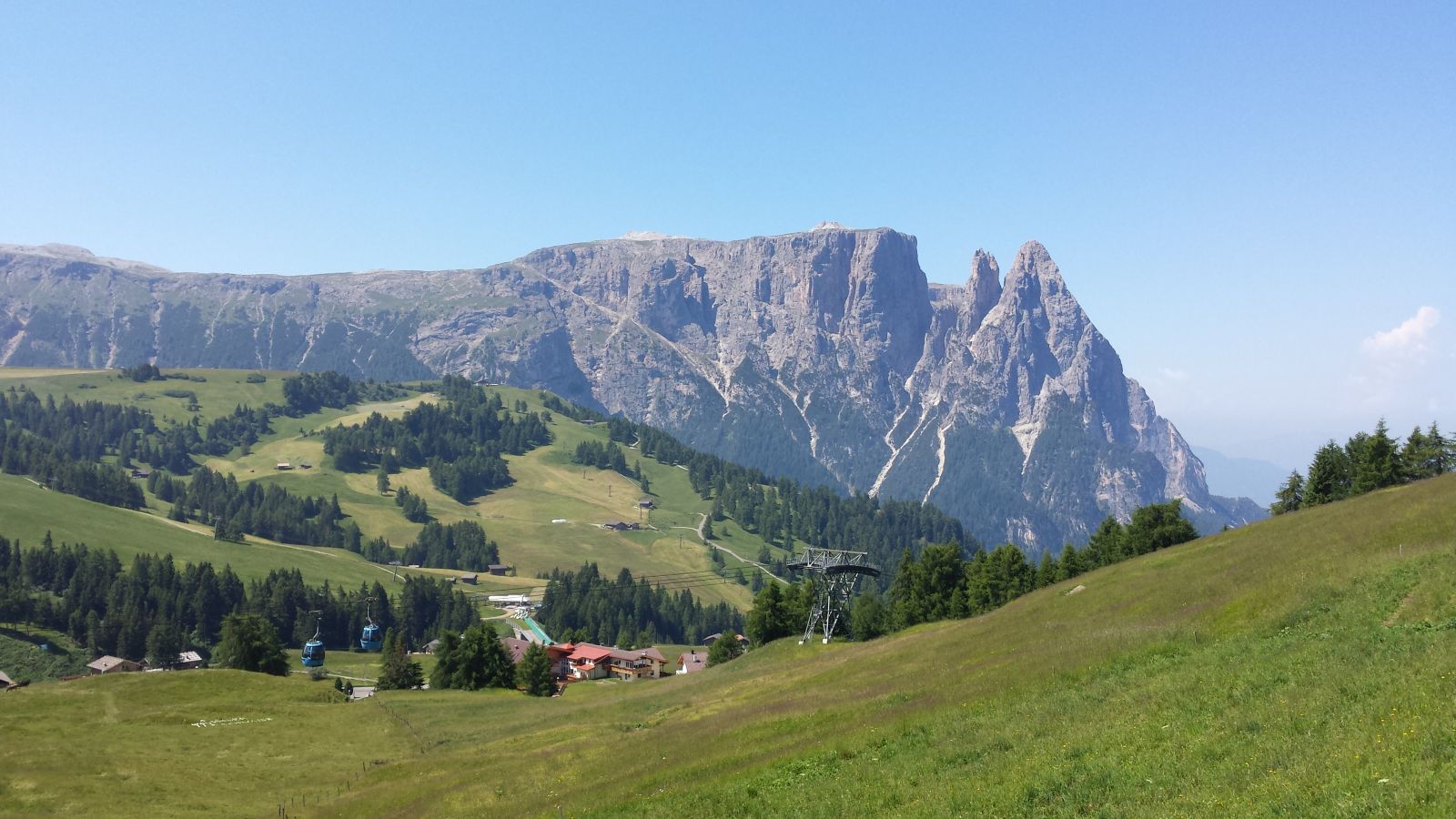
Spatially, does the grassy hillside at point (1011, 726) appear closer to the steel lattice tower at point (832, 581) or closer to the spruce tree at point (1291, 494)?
the steel lattice tower at point (832, 581)

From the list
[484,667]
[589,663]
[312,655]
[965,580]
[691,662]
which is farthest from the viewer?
[691,662]

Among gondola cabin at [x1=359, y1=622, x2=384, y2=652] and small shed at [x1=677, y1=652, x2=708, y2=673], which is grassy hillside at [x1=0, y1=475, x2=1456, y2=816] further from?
gondola cabin at [x1=359, y1=622, x2=384, y2=652]

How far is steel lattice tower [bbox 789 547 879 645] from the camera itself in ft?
363

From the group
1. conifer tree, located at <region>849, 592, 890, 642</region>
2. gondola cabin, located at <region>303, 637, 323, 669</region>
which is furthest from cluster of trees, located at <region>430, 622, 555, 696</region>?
gondola cabin, located at <region>303, 637, 323, 669</region>

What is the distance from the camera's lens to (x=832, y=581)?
112 m

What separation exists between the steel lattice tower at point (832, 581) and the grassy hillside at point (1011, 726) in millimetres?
25197

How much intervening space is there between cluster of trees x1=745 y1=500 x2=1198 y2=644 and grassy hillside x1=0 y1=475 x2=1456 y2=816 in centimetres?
2836

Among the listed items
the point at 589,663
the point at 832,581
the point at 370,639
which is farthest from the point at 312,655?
the point at 832,581

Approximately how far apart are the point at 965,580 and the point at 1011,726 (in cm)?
9189

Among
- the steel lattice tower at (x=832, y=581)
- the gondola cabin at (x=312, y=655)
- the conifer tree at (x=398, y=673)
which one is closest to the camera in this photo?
the steel lattice tower at (x=832, y=581)

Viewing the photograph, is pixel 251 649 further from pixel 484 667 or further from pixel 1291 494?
pixel 1291 494

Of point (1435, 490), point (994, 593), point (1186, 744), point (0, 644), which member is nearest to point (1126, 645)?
point (1186, 744)

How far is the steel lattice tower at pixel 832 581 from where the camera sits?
111 metres

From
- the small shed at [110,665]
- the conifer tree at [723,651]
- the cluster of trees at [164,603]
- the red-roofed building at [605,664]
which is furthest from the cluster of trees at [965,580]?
the small shed at [110,665]
